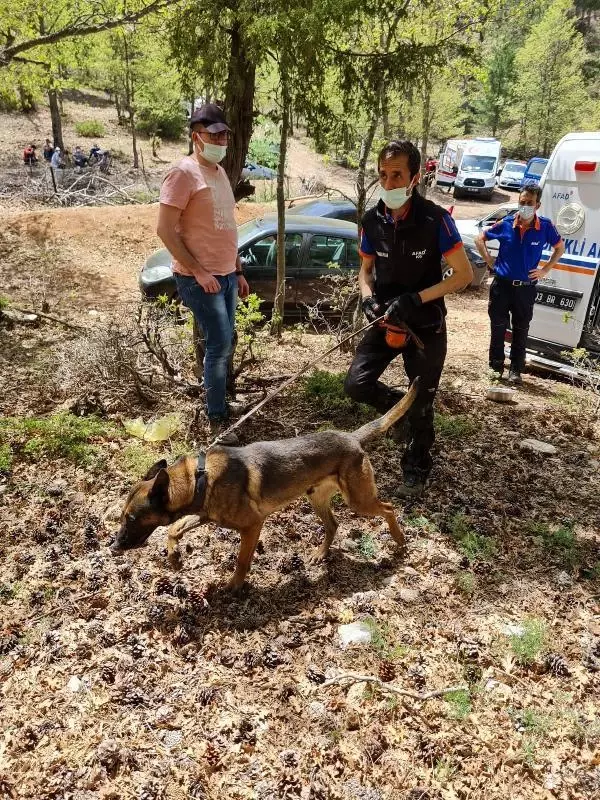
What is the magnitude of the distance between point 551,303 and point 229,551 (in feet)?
18.4

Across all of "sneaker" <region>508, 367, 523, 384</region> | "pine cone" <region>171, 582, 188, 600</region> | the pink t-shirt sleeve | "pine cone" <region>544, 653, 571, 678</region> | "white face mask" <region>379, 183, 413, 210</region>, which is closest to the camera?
"pine cone" <region>544, 653, 571, 678</region>

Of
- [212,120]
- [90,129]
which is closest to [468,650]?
[212,120]

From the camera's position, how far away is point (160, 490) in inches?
118

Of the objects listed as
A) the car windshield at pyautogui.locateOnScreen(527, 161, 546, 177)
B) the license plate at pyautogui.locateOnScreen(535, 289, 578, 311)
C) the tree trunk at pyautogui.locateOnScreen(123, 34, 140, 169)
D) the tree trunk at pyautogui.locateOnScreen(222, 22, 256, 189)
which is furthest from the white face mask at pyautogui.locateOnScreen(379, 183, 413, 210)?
the car windshield at pyautogui.locateOnScreen(527, 161, 546, 177)

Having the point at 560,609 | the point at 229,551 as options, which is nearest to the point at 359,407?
the point at 229,551

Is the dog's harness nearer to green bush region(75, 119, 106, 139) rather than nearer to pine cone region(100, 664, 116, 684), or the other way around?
pine cone region(100, 664, 116, 684)

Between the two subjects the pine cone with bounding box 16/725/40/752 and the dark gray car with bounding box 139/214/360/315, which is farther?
the dark gray car with bounding box 139/214/360/315

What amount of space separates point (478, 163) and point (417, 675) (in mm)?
34798

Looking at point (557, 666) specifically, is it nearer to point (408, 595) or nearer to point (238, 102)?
point (408, 595)

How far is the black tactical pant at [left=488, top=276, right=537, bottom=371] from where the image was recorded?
22.2 ft

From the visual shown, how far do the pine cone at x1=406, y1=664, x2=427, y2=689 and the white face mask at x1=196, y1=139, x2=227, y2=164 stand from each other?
3.52 m

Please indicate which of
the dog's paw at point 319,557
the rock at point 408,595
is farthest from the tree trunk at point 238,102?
the rock at point 408,595

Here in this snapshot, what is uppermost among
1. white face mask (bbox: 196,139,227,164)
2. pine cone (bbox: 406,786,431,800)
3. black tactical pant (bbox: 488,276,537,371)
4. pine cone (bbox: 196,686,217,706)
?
white face mask (bbox: 196,139,227,164)

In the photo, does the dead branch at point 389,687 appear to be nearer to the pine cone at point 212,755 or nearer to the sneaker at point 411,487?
the pine cone at point 212,755
